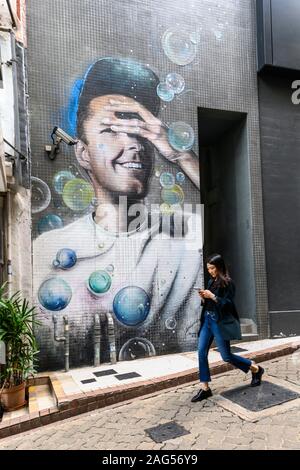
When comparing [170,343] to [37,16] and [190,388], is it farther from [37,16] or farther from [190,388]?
[37,16]

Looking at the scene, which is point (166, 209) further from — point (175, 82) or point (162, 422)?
point (162, 422)

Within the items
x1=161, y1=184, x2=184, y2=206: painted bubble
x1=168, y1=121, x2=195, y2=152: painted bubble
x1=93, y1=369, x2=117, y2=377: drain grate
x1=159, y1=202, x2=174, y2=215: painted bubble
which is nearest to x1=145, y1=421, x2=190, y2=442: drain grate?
x1=93, y1=369, x2=117, y2=377: drain grate

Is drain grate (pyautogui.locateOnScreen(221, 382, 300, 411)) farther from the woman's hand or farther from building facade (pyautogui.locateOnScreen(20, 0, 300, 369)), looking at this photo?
building facade (pyautogui.locateOnScreen(20, 0, 300, 369))

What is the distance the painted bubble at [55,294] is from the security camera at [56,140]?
6.79 ft

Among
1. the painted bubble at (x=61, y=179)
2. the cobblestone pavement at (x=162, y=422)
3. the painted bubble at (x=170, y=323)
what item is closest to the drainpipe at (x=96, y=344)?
the painted bubble at (x=170, y=323)

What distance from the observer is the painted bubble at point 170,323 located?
672 centimetres

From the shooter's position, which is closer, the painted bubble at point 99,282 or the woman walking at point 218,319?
the woman walking at point 218,319

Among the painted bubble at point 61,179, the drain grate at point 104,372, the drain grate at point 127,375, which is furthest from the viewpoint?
the painted bubble at point 61,179

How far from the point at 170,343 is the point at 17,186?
147 inches

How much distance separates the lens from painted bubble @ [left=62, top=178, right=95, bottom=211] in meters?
6.32

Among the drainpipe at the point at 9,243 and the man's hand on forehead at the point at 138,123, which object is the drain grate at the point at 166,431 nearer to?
the drainpipe at the point at 9,243

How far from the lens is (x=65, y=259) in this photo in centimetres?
621

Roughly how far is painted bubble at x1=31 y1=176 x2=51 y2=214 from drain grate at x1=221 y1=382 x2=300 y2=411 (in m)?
3.93
